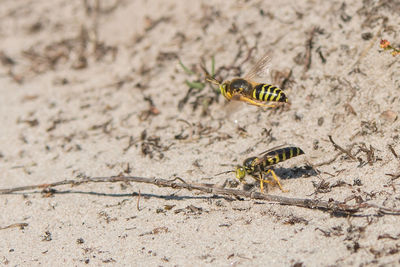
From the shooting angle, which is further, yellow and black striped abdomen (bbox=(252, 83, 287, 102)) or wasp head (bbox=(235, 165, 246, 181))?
yellow and black striped abdomen (bbox=(252, 83, 287, 102))

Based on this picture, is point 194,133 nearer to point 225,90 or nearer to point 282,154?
point 225,90

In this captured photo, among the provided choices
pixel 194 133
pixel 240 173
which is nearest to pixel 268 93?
pixel 240 173

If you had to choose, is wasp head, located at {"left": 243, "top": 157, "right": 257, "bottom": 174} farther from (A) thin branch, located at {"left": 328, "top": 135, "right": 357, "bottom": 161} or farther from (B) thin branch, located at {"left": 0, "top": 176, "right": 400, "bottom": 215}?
(A) thin branch, located at {"left": 328, "top": 135, "right": 357, "bottom": 161}

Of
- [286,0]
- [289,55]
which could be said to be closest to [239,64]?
[289,55]

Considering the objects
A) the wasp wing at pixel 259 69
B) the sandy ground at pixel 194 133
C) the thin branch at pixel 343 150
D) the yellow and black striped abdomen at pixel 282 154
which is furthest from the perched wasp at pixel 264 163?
the wasp wing at pixel 259 69

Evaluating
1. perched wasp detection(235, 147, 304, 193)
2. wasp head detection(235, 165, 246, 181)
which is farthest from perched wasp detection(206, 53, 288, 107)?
wasp head detection(235, 165, 246, 181)

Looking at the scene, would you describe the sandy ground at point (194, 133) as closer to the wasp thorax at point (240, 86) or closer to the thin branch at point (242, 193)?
the thin branch at point (242, 193)

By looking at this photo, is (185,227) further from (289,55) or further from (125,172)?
(289,55)
